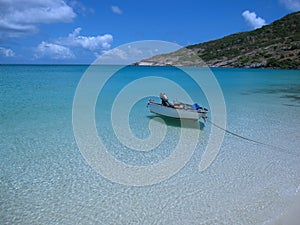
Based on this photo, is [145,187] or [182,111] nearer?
[145,187]

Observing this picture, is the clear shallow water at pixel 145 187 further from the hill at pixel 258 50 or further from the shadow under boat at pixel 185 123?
the hill at pixel 258 50

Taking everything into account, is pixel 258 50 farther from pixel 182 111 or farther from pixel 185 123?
pixel 182 111

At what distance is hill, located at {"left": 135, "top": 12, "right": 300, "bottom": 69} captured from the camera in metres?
92.4

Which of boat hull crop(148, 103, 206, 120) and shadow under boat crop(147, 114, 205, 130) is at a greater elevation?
boat hull crop(148, 103, 206, 120)

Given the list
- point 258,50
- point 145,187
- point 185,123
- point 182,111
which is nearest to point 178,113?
point 182,111

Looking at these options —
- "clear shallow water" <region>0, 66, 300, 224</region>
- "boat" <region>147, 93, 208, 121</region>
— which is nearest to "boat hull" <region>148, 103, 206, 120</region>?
"boat" <region>147, 93, 208, 121</region>

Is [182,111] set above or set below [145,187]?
above

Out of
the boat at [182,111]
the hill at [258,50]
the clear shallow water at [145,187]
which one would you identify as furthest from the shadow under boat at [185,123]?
the hill at [258,50]

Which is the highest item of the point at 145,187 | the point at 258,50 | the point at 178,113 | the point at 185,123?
the point at 258,50

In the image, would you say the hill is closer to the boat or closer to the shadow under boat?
the boat

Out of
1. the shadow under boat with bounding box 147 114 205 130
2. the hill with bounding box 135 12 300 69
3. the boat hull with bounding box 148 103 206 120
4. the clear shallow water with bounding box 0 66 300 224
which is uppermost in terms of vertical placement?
the hill with bounding box 135 12 300 69

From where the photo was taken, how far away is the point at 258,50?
105 m

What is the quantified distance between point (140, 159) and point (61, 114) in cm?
939

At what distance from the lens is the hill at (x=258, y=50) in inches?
3640
